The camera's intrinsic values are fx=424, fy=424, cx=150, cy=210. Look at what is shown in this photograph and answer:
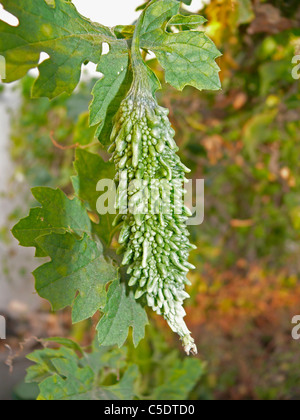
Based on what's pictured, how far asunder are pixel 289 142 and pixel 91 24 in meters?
1.37

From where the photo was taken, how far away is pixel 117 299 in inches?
20.1

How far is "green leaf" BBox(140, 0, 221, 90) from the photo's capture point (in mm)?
479

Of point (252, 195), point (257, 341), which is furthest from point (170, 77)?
point (257, 341)

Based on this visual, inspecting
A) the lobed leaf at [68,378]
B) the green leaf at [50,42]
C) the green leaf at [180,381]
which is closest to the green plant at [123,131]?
the green leaf at [50,42]

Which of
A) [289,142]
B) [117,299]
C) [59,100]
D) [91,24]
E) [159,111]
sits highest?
[59,100]

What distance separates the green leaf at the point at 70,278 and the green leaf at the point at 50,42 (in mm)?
169

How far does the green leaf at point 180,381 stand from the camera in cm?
97

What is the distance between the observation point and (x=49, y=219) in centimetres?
54

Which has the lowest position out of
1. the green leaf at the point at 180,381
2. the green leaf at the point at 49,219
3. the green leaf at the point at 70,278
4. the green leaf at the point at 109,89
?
the green leaf at the point at 180,381

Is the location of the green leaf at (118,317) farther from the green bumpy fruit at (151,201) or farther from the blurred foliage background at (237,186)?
the blurred foliage background at (237,186)

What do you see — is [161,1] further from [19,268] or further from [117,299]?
[19,268]

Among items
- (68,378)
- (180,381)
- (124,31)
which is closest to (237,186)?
(180,381)

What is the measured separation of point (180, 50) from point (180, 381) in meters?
0.78

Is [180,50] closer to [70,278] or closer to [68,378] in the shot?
[70,278]
